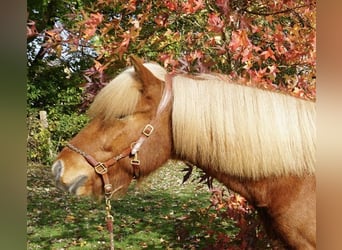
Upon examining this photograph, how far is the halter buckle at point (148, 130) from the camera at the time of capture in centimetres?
155

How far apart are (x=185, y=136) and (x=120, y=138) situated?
8.2 inches

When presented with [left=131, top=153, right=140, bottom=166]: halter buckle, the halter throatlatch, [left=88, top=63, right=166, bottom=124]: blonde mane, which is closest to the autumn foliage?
[left=88, top=63, right=166, bottom=124]: blonde mane

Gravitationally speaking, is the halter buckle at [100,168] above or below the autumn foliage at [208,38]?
below

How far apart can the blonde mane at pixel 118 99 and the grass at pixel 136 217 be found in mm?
241

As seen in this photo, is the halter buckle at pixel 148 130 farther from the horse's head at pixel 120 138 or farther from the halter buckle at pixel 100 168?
the halter buckle at pixel 100 168

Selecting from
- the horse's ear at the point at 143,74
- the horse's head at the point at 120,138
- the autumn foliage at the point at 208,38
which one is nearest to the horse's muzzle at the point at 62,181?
the horse's head at the point at 120,138

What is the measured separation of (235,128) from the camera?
1.60 m

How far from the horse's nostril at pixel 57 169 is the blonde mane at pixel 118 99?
185 mm

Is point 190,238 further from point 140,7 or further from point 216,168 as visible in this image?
point 140,7

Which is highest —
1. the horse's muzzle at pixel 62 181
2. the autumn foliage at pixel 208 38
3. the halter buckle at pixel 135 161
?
the autumn foliage at pixel 208 38

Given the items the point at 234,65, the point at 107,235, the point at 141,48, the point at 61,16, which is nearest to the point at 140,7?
the point at 141,48

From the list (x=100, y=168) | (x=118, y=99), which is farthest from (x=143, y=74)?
(x=100, y=168)

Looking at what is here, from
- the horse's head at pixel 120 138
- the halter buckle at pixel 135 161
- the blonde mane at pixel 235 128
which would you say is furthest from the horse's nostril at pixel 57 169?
the blonde mane at pixel 235 128

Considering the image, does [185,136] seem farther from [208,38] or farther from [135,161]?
[208,38]
